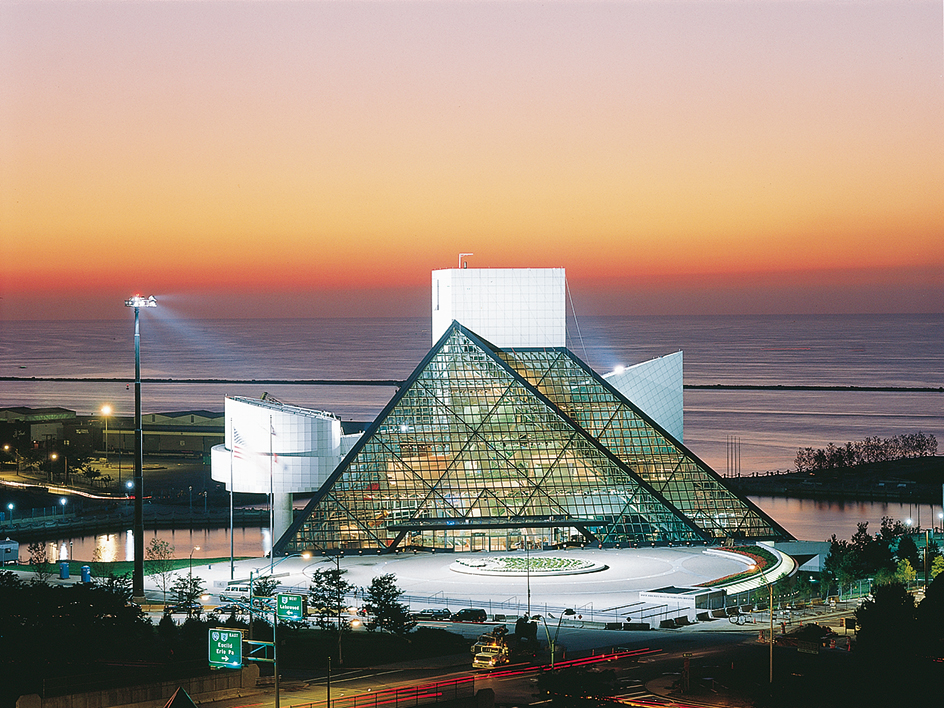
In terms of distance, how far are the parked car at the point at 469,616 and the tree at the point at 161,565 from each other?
11.9 metres

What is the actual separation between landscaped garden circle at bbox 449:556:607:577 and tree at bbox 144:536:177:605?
12590mm

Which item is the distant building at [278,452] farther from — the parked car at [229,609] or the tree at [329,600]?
the tree at [329,600]

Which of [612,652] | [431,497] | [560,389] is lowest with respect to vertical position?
[612,652]

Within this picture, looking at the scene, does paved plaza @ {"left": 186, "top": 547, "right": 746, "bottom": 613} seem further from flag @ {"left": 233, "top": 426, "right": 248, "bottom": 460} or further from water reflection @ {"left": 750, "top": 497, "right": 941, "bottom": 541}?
water reflection @ {"left": 750, "top": 497, "right": 941, "bottom": 541}

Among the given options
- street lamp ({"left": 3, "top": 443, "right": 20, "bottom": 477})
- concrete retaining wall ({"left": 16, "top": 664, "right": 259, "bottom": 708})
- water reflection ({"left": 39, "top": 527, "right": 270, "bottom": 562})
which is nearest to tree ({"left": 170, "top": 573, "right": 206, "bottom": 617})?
concrete retaining wall ({"left": 16, "top": 664, "right": 259, "bottom": 708})

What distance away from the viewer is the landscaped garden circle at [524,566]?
63656mm

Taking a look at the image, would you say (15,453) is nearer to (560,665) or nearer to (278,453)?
(278,453)

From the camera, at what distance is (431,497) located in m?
70.1

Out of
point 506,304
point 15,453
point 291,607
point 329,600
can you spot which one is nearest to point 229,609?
point 329,600

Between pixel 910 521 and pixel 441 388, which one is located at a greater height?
pixel 441 388

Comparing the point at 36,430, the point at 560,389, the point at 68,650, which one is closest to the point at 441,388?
the point at 560,389

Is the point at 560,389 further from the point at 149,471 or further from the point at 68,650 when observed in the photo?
the point at 149,471

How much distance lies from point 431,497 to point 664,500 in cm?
1132

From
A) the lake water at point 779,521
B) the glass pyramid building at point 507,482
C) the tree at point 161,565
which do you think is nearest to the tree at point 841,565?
the glass pyramid building at point 507,482
